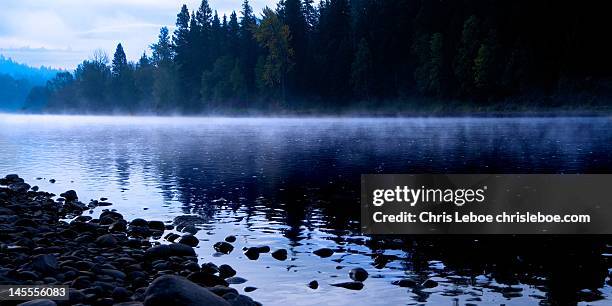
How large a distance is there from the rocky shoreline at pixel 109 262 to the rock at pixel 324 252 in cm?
94

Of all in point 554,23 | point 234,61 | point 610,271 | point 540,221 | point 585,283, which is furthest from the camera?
point 234,61

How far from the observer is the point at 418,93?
111 m

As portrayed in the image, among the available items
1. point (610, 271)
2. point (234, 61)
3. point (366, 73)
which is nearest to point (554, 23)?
point (366, 73)

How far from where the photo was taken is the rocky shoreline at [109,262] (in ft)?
34.6

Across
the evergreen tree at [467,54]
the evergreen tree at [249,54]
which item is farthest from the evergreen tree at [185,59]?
the evergreen tree at [467,54]

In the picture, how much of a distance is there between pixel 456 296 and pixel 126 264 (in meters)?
6.92

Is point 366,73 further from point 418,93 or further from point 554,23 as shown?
point 554,23

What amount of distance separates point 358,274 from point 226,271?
9.40ft

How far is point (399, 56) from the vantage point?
11844 centimetres

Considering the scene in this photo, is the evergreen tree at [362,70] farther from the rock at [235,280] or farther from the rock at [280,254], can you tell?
the rock at [235,280]

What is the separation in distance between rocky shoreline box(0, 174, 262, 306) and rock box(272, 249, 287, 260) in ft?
0.11

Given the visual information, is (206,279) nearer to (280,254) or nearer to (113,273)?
(113,273)

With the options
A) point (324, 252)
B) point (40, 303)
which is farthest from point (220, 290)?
point (324, 252)

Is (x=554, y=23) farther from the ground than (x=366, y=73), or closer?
farther from the ground
